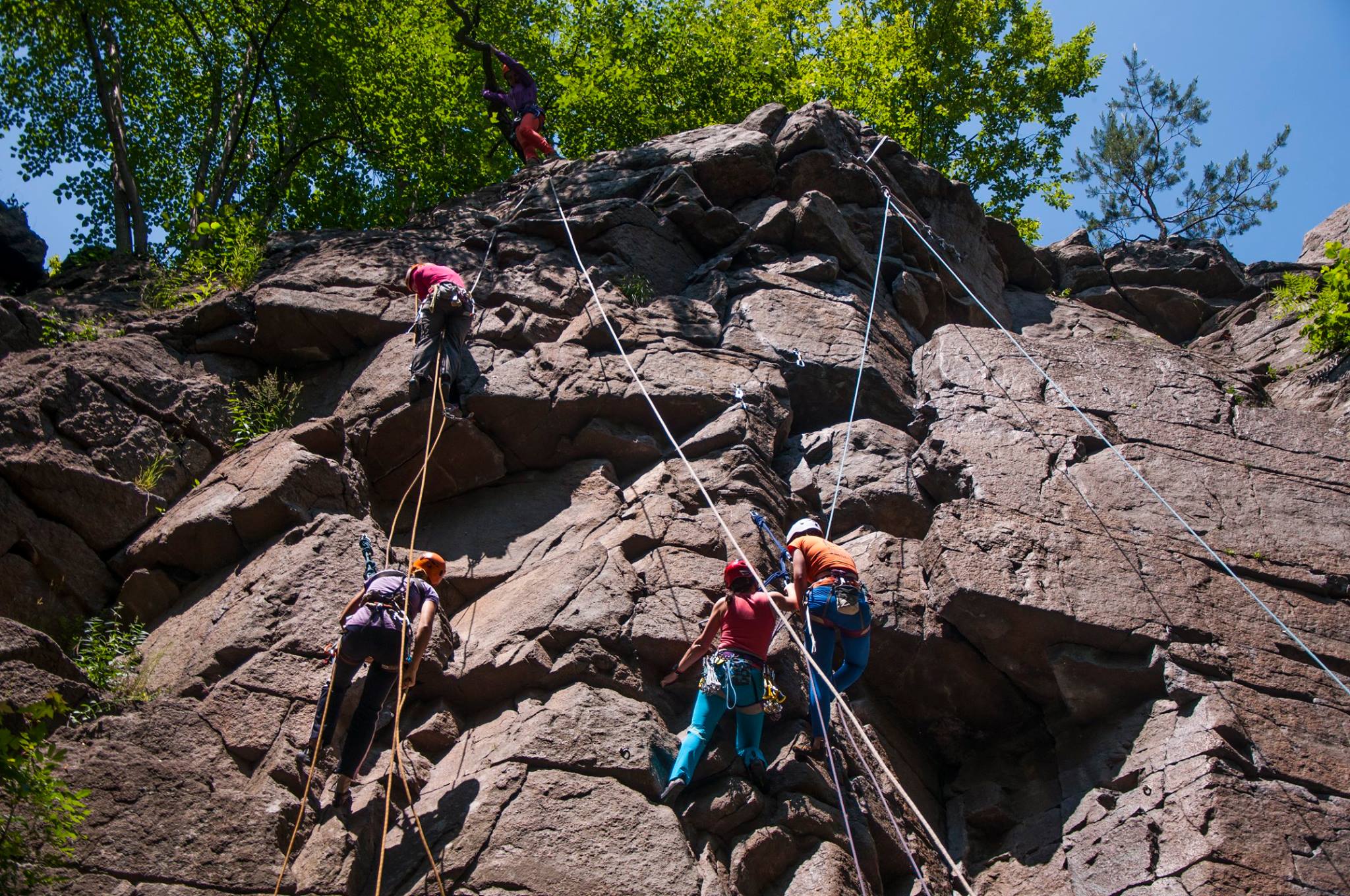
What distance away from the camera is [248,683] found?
24.1 feet

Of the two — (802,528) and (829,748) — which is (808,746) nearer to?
(829,748)

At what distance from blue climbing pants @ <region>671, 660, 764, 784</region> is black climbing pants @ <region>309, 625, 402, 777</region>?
75.8 inches

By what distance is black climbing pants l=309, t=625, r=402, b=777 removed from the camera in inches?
265

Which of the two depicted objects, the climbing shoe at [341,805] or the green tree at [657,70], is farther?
the green tree at [657,70]

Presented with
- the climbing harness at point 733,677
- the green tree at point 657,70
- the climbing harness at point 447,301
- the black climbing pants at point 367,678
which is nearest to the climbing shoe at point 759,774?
the climbing harness at point 733,677

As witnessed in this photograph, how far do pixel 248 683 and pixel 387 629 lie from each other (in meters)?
1.33

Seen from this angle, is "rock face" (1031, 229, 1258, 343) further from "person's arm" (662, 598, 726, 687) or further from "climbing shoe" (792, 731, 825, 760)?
"person's arm" (662, 598, 726, 687)

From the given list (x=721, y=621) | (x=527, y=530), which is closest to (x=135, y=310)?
(x=527, y=530)

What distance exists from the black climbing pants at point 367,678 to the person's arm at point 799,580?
2648 millimetres

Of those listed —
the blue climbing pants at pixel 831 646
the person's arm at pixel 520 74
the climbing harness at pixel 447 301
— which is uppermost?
the person's arm at pixel 520 74

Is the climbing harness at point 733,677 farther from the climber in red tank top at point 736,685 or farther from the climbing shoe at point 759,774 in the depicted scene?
the climbing shoe at point 759,774

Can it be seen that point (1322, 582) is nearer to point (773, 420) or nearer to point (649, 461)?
point (773, 420)

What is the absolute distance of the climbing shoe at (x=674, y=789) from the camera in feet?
21.7

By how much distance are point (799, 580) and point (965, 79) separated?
1828 cm
